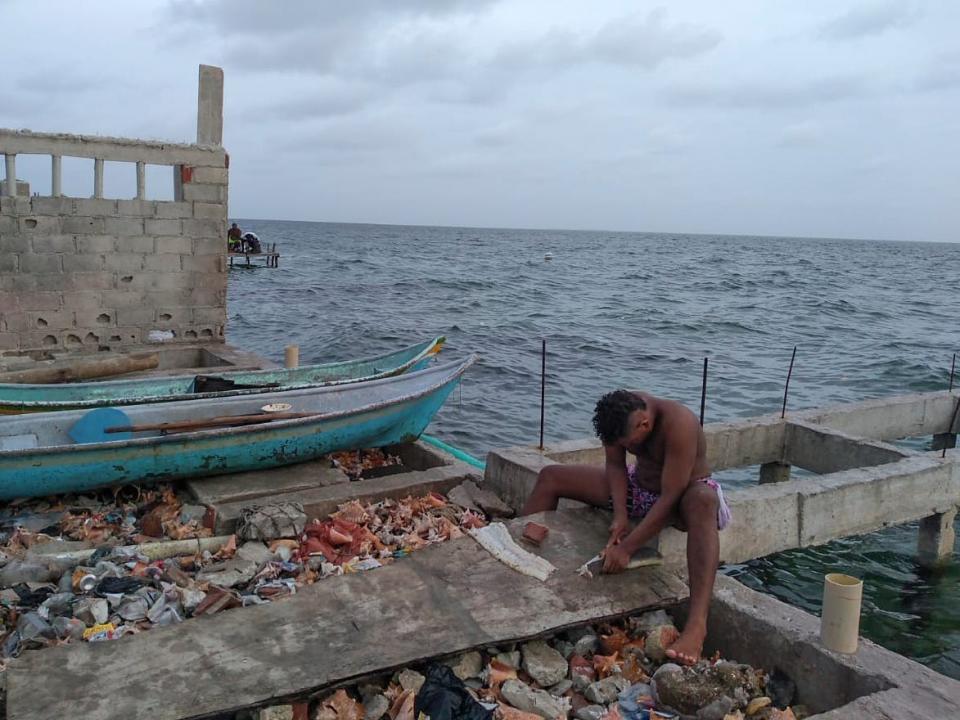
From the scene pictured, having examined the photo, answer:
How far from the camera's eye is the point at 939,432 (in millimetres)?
9523

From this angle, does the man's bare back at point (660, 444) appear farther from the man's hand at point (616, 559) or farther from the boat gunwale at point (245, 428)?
the boat gunwale at point (245, 428)

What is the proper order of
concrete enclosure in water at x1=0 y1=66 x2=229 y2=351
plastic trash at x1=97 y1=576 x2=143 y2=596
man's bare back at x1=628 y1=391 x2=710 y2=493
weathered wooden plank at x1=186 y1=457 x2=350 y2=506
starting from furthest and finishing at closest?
concrete enclosure in water at x1=0 y1=66 x2=229 y2=351 → weathered wooden plank at x1=186 y1=457 x2=350 y2=506 → plastic trash at x1=97 y1=576 x2=143 y2=596 → man's bare back at x1=628 y1=391 x2=710 y2=493

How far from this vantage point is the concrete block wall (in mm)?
9570

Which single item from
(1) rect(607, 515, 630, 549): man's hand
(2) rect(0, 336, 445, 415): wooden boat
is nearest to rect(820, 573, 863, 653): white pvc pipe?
(1) rect(607, 515, 630, 549): man's hand

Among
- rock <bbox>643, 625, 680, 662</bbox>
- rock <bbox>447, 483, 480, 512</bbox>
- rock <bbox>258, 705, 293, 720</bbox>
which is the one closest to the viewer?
rock <bbox>258, 705, 293, 720</bbox>

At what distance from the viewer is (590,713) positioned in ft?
11.8

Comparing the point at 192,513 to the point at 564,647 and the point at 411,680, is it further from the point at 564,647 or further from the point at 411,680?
the point at 564,647

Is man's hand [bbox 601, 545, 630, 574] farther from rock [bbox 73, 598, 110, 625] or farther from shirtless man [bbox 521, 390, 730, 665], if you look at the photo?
rock [bbox 73, 598, 110, 625]

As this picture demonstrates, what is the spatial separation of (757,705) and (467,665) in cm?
133

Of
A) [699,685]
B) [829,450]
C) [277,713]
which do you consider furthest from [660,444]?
[829,450]

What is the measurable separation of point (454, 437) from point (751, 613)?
8201 millimetres

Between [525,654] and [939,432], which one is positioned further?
[939,432]

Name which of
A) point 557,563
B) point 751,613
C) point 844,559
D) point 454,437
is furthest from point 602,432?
point 454,437

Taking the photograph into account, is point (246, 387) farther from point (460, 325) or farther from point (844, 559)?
point (460, 325)
